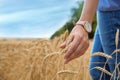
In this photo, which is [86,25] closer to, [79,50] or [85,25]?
[85,25]

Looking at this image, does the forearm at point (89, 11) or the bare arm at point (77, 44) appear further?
the forearm at point (89, 11)

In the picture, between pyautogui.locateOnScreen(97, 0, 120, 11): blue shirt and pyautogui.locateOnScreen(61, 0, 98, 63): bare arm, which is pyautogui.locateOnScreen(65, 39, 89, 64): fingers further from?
pyautogui.locateOnScreen(97, 0, 120, 11): blue shirt

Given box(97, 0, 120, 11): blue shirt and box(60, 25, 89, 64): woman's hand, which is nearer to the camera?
box(60, 25, 89, 64): woman's hand

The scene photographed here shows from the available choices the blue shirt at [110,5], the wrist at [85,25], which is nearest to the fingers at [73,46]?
the wrist at [85,25]

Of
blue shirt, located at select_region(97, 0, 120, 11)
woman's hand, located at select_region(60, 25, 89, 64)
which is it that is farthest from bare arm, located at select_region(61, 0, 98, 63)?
blue shirt, located at select_region(97, 0, 120, 11)

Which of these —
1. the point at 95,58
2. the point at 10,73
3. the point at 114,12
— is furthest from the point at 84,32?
the point at 10,73

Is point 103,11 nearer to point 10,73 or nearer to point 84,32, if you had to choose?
point 84,32

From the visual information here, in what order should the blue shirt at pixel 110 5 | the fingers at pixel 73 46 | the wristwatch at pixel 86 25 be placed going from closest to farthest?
the fingers at pixel 73 46 < the wristwatch at pixel 86 25 < the blue shirt at pixel 110 5

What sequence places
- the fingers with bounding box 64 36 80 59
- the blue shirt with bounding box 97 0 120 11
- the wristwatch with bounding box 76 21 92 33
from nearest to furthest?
the fingers with bounding box 64 36 80 59 → the wristwatch with bounding box 76 21 92 33 → the blue shirt with bounding box 97 0 120 11

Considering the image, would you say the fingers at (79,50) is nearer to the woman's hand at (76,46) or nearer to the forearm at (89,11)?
the woman's hand at (76,46)

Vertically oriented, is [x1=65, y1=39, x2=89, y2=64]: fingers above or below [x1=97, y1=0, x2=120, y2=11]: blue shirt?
below

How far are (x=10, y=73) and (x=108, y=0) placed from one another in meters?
2.24

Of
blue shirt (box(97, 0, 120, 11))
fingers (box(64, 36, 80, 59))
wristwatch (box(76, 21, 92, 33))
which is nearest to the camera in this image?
fingers (box(64, 36, 80, 59))

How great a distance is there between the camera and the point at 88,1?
1.59 meters
